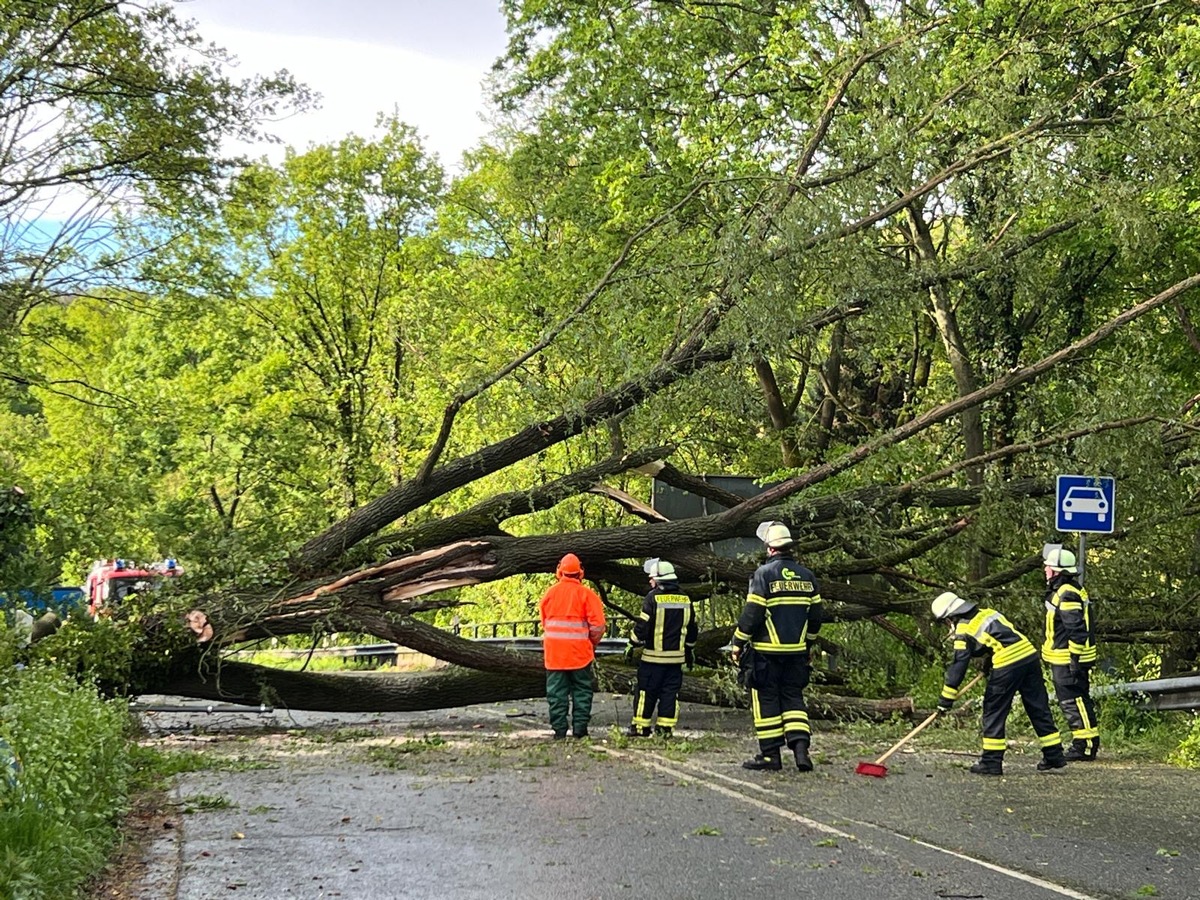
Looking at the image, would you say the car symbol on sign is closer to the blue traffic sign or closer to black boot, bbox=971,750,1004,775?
the blue traffic sign

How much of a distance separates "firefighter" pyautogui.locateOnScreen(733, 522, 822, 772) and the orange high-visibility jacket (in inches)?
80.8

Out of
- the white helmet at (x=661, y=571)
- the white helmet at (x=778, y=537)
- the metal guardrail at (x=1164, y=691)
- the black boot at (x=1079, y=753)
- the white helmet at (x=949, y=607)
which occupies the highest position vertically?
the white helmet at (x=778, y=537)

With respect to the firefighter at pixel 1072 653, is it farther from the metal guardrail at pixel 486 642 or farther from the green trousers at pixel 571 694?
the metal guardrail at pixel 486 642

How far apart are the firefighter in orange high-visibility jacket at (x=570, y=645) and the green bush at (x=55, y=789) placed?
405cm

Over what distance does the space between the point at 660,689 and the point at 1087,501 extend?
4187 mm

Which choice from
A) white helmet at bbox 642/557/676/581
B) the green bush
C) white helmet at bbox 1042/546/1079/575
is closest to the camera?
the green bush

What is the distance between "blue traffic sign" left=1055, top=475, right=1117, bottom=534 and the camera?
34.9 ft

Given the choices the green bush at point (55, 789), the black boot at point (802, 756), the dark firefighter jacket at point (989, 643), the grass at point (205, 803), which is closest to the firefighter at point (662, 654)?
the black boot at point (802, 756)

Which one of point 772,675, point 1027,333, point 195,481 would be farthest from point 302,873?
point 195,481

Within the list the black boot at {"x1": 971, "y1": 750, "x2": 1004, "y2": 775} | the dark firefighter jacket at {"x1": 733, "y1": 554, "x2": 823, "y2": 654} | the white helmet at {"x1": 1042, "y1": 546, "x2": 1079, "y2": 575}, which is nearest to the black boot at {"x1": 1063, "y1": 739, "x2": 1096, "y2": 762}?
the black boot at {"x1": 971, "y1": 750, "x2": 1004, "y2": 775}

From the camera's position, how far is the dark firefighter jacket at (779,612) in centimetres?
912

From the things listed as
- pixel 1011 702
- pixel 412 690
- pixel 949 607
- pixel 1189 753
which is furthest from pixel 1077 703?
pixel 412 690

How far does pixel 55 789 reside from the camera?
509 cm

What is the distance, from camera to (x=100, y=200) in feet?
43.0
